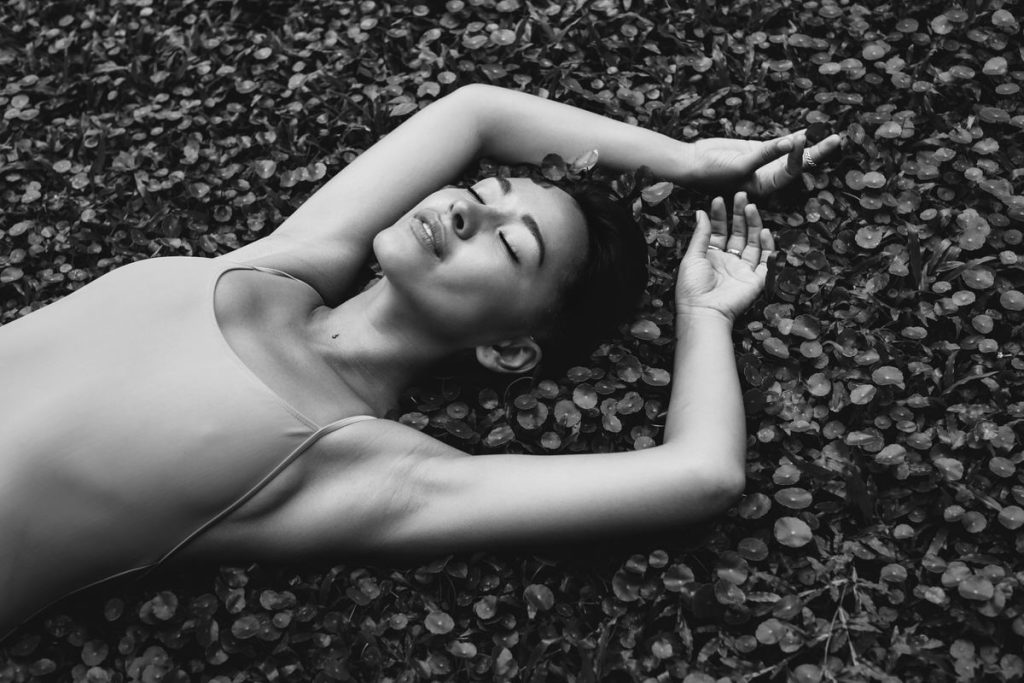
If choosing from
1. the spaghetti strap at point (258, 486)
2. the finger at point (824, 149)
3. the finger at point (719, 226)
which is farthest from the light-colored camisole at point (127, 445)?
the finger at point (824, 149)

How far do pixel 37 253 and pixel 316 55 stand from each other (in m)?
1.40

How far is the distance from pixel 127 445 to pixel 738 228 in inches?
80.1

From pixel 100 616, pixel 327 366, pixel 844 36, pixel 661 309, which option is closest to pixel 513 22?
Answer: pixel 844 36

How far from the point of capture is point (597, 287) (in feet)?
9.09

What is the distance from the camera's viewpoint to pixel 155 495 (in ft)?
7.73

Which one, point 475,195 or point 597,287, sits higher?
point 475,195

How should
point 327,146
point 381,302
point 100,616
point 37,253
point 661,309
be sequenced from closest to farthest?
point 100,616
point 381,302
point 661,309
point 37,253
point 327,146

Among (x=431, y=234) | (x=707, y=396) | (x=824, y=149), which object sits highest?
(x=431, y=234)

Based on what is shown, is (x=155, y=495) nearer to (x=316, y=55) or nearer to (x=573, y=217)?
(x=573, y=217)

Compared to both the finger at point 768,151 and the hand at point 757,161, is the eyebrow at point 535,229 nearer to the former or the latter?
the hand at point 757,161

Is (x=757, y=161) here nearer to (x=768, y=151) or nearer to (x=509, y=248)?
(x=768, y=151)

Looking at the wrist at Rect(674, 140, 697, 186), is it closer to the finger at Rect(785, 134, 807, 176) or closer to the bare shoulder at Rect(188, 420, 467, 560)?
the finger at Rect(785, 134, 807, 176)

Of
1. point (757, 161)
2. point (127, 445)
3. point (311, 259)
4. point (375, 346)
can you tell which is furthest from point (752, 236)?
point (127, 445)

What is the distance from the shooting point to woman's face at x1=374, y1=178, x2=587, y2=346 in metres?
2.56
